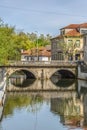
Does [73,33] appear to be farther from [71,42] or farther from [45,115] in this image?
[45,115]

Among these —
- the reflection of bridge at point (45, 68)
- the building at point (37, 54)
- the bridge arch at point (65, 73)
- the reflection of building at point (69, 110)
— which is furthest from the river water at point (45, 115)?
the building at point (37, 54)

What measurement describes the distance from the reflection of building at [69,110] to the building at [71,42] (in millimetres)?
55180

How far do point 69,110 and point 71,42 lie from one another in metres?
69.7

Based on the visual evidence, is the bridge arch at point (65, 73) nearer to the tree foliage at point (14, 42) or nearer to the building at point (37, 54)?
the tree foliage at point (14, 42)

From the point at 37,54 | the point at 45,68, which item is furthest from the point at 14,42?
the point at 37,54

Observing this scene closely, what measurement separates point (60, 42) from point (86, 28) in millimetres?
7637

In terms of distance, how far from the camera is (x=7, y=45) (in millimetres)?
67938

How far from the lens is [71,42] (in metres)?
116

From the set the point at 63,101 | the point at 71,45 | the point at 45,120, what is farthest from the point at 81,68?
the point at 45,120

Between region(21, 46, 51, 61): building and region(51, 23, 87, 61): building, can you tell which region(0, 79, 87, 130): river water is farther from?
region(21, 46, 51, 61): building

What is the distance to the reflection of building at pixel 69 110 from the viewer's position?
129 feet

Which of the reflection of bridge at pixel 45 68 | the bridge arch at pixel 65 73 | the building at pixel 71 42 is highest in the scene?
the building at pixel 71 42

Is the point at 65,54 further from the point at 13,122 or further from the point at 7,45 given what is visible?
the point at 13,122

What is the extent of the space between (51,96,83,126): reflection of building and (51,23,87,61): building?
181ft
